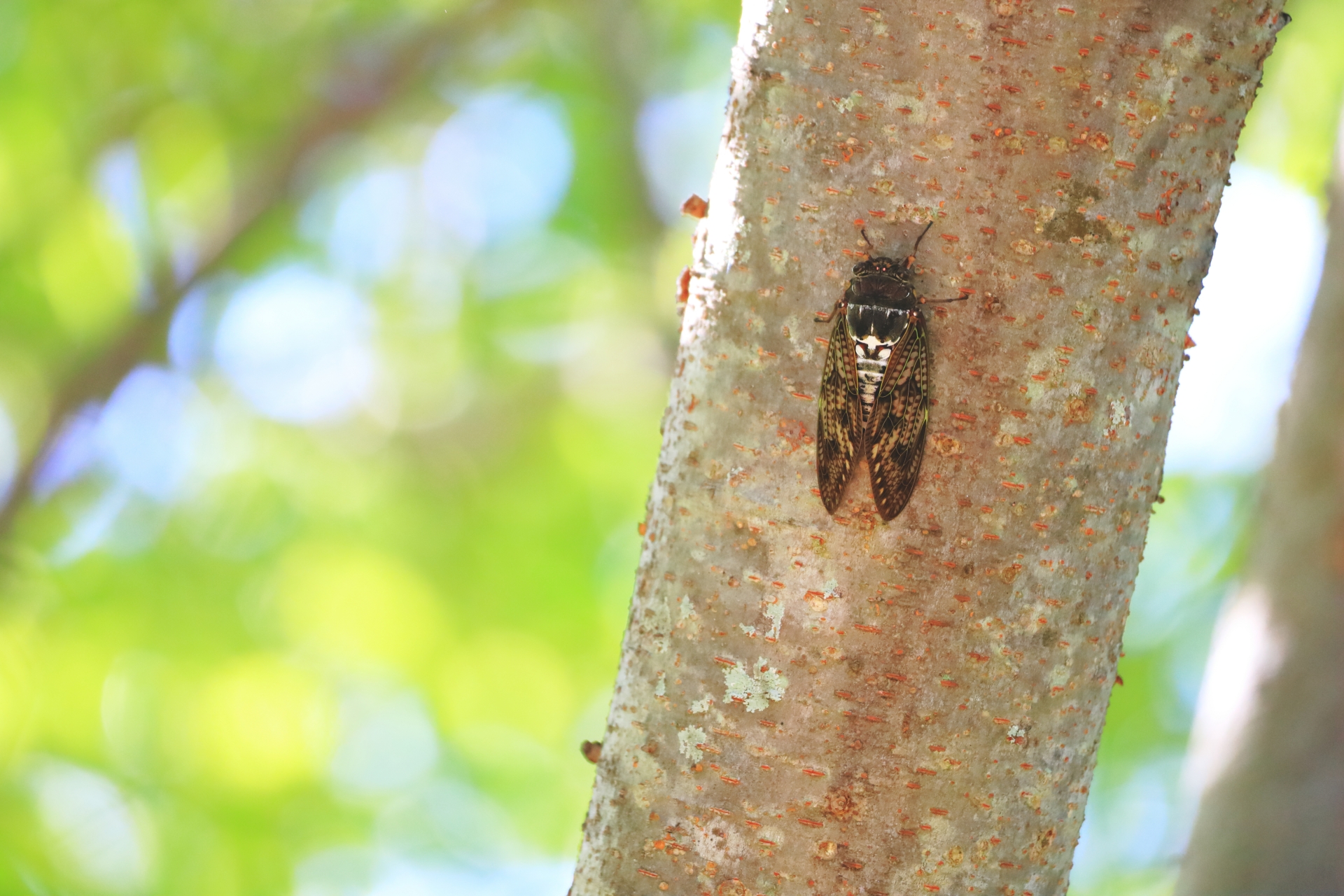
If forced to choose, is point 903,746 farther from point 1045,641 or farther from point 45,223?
point 45,223

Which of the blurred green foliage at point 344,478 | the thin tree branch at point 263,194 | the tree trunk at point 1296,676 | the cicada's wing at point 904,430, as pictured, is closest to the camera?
the cicada's wing at point 904,430

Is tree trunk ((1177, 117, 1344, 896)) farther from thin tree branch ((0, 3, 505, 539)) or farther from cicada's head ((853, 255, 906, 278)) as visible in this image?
thin tree branch ((0, 3, 505, 539))

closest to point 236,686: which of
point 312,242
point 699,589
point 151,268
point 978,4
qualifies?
point 151,268

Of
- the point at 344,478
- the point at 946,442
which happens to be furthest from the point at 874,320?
the point at 344,478

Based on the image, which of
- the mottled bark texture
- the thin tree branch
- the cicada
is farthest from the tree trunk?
the thin tree branch

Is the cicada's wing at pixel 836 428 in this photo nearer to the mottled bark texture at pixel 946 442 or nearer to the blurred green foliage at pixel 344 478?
the mottled bark texture at pixel 946 442

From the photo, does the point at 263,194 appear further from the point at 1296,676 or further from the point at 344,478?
the point at 1296,676

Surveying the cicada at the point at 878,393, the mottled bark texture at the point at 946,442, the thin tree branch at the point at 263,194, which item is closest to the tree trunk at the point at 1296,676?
the mottled bark texture at the point at 946,442
